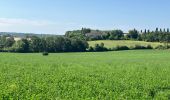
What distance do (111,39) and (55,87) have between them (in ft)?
354

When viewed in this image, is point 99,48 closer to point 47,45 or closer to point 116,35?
point 47,45

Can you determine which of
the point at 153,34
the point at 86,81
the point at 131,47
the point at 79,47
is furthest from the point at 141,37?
the point at 86,81

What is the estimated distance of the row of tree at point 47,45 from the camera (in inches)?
4026

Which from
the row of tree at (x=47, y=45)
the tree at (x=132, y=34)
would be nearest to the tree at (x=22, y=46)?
the row of tree at (x=47, y=45)

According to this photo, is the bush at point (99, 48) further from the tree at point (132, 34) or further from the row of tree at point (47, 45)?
the tree at point (132, 34)

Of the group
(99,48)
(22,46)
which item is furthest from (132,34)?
(22,46)

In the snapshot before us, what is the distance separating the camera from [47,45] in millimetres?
104625

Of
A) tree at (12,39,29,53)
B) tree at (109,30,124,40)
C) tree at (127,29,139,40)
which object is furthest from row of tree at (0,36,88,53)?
tree at (127,29,139,40)

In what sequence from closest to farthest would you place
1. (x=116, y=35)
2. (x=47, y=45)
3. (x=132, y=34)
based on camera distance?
(x=47, y=45) → (x=116, y=35) → (x=132, y=34)

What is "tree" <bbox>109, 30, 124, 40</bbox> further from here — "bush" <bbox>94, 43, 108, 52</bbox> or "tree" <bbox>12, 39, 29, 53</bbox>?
"tree" <bbox>12, 39, 29, 53</bbox>

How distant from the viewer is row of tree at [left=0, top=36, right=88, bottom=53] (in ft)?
335

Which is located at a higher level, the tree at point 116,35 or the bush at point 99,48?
the tree at point 116,35

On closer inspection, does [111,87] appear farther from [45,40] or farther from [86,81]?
[45,40]

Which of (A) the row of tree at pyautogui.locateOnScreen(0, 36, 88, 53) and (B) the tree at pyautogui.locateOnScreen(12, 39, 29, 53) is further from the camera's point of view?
(A) the row of tree at pyautogui.locateOnScreen(0, 36, 88, 53)
